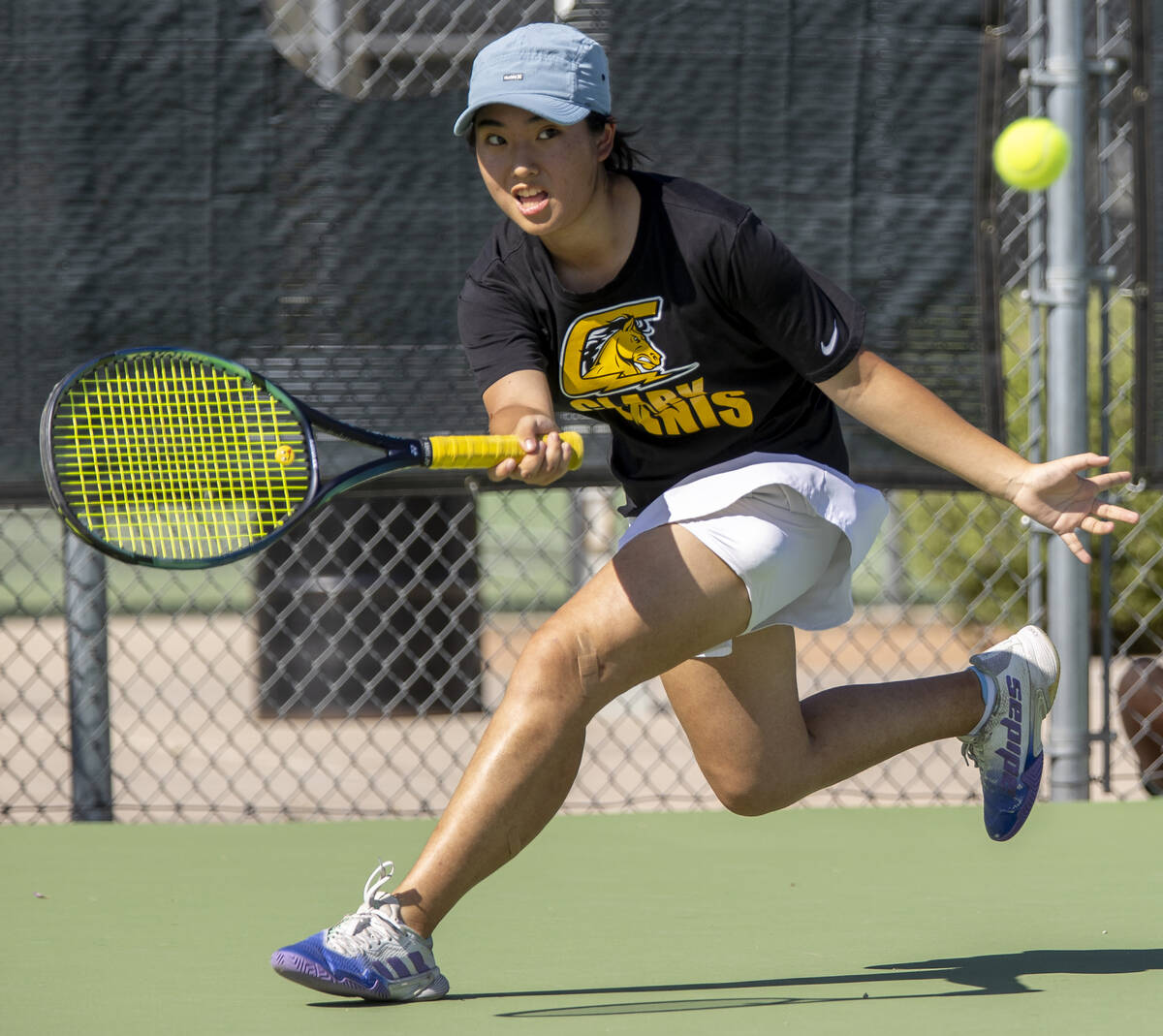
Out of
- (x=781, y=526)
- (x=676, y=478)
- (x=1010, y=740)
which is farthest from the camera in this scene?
(x=1010, y=740)

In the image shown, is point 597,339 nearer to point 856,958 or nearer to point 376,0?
point 856,958

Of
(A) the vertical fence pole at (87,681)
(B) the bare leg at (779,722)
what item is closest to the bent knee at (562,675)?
(B) the bare leg at (779,722)

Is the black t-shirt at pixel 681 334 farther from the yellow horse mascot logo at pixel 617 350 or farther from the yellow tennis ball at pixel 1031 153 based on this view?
the yellow tennis ball at pixel 1031 153

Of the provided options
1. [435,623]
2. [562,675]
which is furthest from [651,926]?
[435,623]

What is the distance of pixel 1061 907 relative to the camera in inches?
122

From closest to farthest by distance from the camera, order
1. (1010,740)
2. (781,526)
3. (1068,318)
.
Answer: (781,526)
(1010,740)
(1068,318)

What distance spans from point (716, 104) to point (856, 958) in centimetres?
198

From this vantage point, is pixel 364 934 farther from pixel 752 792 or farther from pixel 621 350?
pixel 621 350

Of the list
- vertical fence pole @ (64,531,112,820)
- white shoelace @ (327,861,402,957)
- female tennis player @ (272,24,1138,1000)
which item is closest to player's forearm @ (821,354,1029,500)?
female tennis player @ (272,24,1138,1000)

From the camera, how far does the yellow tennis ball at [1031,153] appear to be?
3828 millimetres

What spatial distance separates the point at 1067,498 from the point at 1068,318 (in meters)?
1.70

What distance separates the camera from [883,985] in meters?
2.55

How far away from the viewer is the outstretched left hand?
93.6 inches

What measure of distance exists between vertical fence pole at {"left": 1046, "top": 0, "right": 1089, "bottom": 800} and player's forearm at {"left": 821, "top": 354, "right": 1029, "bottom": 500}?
1601 millimetres
